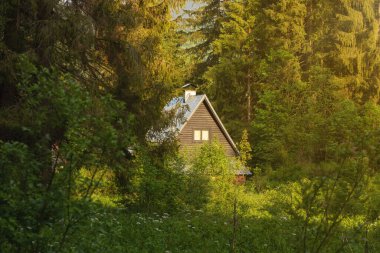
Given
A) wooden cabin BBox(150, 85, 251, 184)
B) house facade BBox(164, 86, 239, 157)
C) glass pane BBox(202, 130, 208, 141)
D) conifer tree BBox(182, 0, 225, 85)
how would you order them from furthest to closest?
1. conifer tree BBox(182, 0, 225, 85)
2. glass pane BBox(202, 130, 208, 141)
3. house facade BBox(164, 86, 239, 157)
4. wooden cabin BBox(150, 85, 251, 184)

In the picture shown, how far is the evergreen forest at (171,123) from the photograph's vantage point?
5070mm

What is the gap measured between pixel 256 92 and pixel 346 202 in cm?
3194

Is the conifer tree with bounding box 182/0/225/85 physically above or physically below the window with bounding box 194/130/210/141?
above

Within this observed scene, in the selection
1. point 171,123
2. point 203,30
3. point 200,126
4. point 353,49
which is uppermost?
point 203,30

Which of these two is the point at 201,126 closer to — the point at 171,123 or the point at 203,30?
the point at 203,30

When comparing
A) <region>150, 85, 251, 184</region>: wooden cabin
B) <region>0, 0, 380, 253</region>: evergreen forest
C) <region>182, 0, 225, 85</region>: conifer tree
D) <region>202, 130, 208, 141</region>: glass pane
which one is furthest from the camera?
<region>182, 0, 225, 85</region>: conifer tree

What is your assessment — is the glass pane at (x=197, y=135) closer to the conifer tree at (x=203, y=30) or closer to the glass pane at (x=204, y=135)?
the glass pane at (x=204, y=135)

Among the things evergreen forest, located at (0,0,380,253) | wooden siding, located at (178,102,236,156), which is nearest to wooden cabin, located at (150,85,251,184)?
wooden siding, located at (178,102,236,156)

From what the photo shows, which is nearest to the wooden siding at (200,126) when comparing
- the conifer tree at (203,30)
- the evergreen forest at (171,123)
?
the evergreen forest at (171,123)

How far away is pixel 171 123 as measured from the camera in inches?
600

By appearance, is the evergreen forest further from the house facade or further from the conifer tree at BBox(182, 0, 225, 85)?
the house facade

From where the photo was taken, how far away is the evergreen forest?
507 centimetres

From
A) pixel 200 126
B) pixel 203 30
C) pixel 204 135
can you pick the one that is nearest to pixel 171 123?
pixel 200 126

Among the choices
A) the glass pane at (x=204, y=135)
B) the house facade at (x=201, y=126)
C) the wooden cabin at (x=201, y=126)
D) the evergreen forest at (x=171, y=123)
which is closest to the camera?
the evergreen forest at (x=171, y=123)
